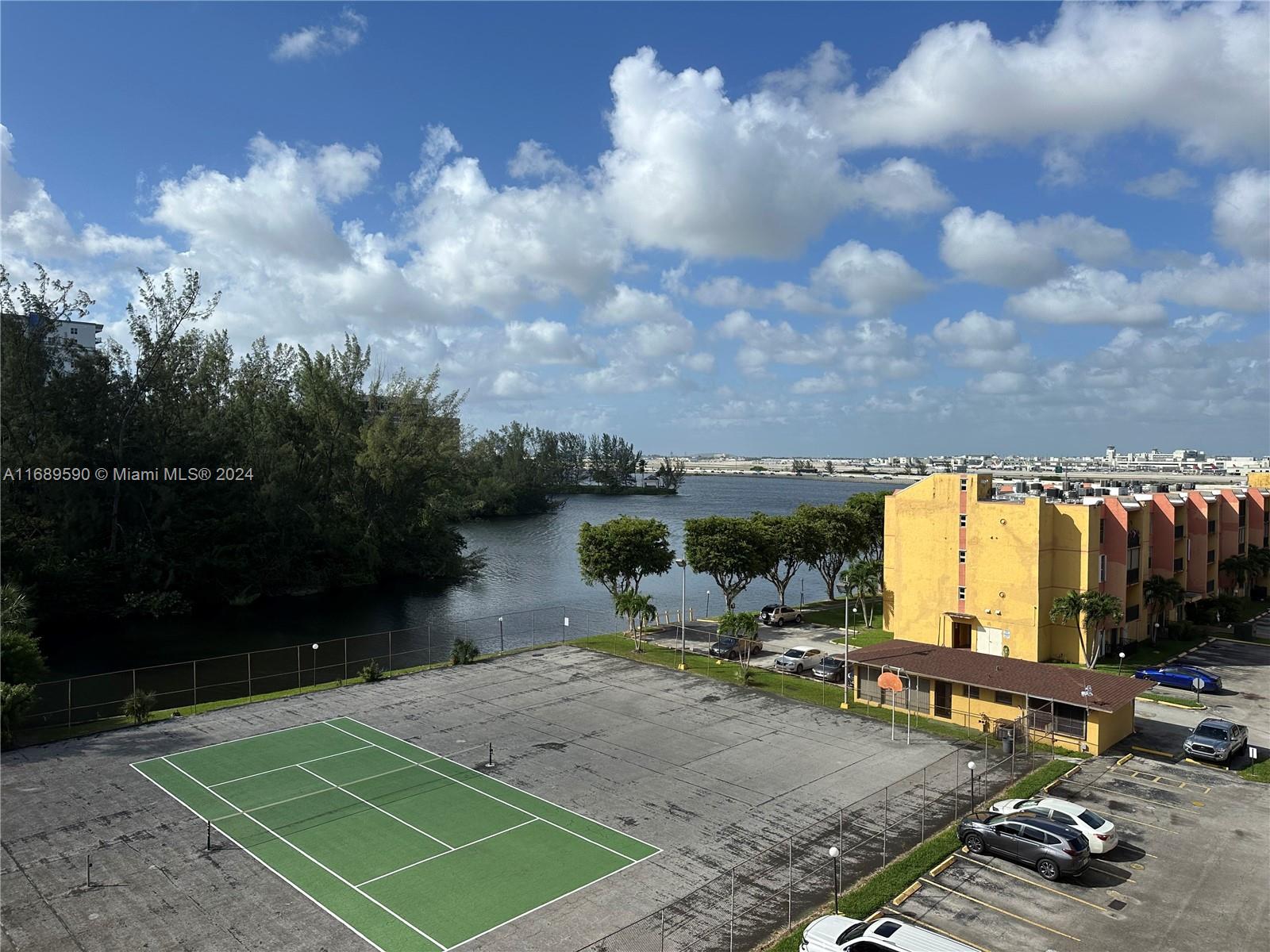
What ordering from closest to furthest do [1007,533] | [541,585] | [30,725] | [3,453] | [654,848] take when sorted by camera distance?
[654,848], [30,725], [1007,533], [3,453], [541,585]

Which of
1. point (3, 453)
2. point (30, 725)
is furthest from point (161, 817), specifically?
point (3, 453)

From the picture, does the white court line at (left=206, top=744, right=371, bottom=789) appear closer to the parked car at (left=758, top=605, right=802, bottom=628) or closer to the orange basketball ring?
the orange basketball ring

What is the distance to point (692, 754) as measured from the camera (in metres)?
30.3

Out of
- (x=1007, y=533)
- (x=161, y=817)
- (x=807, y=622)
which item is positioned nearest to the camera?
(x=161, y=817)

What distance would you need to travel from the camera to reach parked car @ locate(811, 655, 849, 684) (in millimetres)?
40875

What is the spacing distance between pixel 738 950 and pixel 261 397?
261 feet

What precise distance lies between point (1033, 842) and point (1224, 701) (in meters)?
23.8

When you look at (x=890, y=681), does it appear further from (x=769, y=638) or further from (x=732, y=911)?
(x=732, y=911)

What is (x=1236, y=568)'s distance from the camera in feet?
194

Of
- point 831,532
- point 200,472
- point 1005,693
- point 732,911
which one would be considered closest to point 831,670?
point 1005,693

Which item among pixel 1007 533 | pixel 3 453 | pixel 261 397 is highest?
pixel 261 397

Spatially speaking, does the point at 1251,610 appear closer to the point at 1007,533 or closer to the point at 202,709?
the point at 1007,533

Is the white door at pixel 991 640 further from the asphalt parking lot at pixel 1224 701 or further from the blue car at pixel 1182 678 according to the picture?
the asphalt parking lot at pixel 1224 701

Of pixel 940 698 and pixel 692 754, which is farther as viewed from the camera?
pixel 940 698
